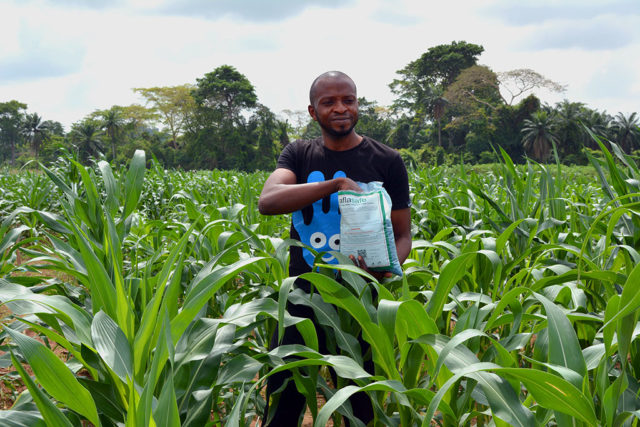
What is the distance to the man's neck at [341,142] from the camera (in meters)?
1.50

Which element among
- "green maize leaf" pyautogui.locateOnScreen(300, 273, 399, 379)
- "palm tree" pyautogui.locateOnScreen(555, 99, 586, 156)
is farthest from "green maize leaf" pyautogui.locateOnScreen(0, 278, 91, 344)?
"palm tree" pyautogui.locateOnScreen(555, 99, 586, 156)

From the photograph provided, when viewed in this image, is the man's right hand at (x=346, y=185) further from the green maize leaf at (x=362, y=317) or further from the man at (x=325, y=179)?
the green maize leaf at (x=362, y=317)

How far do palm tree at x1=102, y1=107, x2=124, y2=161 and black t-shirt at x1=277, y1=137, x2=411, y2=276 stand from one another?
4843 cm

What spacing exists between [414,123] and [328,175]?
134 ft

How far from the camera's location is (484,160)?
31.7 metres

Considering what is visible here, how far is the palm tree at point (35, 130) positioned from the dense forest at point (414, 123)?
19 cm

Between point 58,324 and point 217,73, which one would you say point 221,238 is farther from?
point 217,73

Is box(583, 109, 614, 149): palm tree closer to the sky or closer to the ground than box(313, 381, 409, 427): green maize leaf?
closer to the sky

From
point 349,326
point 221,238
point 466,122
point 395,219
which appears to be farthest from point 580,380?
point 466,122

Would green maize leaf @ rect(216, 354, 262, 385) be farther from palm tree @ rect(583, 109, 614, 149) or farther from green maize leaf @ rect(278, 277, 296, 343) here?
palm tree @ rect(583, 109, 614, 149)

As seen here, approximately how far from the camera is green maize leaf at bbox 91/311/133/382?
0.90 meters

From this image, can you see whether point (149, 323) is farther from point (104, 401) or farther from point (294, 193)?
point (294, 193)

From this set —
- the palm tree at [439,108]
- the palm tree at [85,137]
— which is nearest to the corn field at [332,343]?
the palm tree at [439,108]

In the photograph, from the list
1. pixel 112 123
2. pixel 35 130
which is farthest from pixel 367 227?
pixel 35 130
